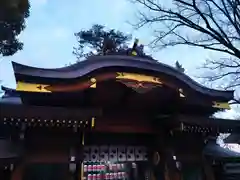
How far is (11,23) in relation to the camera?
35.6ft

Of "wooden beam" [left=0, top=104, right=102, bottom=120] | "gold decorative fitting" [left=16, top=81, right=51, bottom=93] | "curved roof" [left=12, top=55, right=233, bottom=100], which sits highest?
"curved roof" [left=12, top=55, right=233, bottom=100]

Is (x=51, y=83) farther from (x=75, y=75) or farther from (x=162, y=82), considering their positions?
(x=162, y=82)

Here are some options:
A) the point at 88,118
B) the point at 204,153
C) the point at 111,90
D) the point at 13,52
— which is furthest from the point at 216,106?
the point at 13,52

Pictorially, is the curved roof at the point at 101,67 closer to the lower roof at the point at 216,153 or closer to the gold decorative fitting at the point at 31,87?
the gold decorative fitting at the point at 31,87

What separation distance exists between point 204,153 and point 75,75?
4.78 metres

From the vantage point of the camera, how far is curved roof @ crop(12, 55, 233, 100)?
6.84 meters

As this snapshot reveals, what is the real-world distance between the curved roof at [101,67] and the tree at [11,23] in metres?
4.25

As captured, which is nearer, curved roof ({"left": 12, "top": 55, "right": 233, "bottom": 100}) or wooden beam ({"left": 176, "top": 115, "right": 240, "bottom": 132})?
curved roof ({"left": 12, "top": 55, "right": 233, "bottom": 100})

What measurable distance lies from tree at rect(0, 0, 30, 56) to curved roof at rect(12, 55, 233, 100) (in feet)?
13.9

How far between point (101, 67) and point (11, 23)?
5.80m

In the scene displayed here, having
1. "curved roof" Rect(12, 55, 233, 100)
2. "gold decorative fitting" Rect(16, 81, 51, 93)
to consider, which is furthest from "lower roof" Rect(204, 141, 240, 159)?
"gold decorative fitting" Rect(16, 81, 51, 93)

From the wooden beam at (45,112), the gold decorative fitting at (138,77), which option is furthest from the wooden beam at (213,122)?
the wooden beam at (45,112)

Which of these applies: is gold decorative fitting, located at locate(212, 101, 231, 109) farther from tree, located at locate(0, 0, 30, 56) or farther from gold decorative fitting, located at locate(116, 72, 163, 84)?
tree, located at locate(0, 0, 30, 56)

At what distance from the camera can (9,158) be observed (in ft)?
19.8
